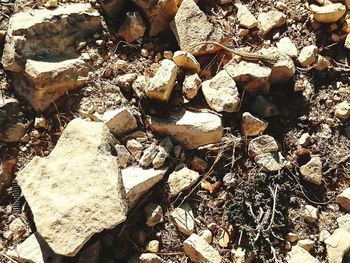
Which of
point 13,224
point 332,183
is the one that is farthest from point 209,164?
point 13,224

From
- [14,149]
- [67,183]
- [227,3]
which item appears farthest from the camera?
[227,3]

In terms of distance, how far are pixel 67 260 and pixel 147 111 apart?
0.84 m

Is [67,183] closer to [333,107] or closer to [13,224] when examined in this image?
→ [13,224]

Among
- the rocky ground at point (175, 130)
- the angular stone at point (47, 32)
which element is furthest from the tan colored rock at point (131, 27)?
the angular stone at point (47, 32)

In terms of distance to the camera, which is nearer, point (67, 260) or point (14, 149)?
point (67, 260)

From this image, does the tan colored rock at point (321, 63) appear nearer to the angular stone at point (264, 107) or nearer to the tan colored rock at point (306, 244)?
the angular stone at point (264, 107)

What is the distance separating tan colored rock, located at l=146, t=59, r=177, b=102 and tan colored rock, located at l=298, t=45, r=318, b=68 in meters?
0.71

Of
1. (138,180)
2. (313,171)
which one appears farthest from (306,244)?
(138,180)

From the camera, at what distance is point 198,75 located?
2.88 meters

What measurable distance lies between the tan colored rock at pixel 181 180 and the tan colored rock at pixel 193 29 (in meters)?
0.65

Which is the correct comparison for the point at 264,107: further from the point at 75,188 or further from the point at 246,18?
the point at 75,188

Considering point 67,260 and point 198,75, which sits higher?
point 198,75

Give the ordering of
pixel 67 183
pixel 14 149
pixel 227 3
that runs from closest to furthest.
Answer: pixel 67 183 → pixel 14 149 → pixel 227 3

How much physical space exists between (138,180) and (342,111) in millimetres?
1138
